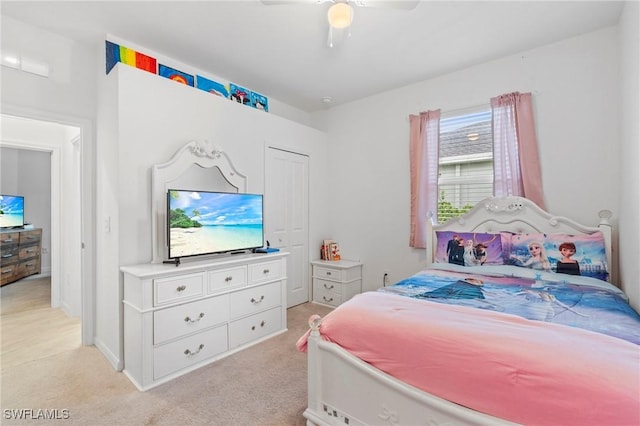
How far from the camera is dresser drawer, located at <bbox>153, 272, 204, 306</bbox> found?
213 cm

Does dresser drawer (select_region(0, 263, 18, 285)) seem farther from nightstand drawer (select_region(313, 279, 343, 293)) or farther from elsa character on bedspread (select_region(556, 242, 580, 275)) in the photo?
elsa character on bedspread (select_region(556, 242, 580, 275))

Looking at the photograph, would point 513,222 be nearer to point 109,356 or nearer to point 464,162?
point 464,162

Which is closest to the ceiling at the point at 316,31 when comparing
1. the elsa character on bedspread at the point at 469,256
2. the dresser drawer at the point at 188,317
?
the elsa character on bedspread at the point at 469,256

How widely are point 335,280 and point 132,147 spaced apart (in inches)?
103

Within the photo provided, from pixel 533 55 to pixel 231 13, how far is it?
9.01ft

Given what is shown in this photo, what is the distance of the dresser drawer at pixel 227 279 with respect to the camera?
2.45m

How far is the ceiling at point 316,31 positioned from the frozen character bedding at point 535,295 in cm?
199

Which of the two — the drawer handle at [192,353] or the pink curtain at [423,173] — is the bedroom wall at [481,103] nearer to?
the pink curtain at [423,173]

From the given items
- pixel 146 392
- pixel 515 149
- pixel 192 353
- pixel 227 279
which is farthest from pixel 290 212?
pixel 515 149

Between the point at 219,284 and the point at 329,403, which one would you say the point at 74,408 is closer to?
the point at 219,284

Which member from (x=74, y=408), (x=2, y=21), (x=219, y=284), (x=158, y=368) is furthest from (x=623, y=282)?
(x=2, y=21)

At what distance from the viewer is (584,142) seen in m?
2.60

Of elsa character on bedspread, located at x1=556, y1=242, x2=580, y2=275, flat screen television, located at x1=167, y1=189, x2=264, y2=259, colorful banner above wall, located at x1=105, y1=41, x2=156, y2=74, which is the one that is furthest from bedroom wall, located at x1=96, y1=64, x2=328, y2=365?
elsa character on bedspread, located at x1=556, y1=242, x2=580, y2=275

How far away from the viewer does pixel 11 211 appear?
5016mm
